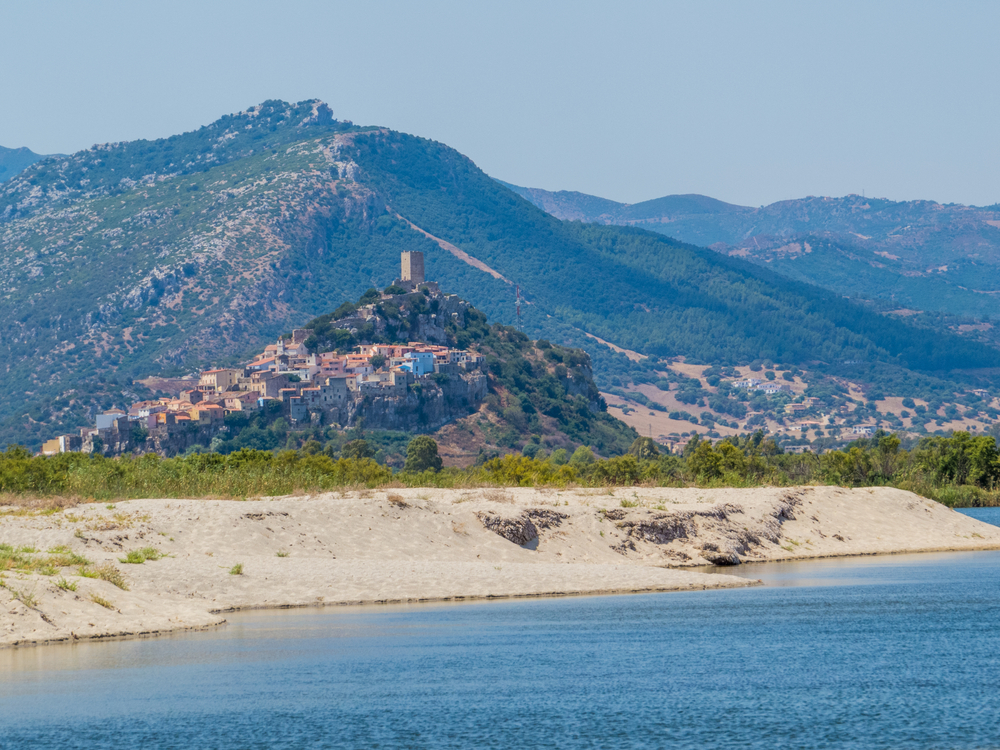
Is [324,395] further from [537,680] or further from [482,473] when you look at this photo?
[537,680]

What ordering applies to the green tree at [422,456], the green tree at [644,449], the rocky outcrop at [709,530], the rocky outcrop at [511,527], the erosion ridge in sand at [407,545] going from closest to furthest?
Answer: 1. the erosion ridge in sand at [407,545]
2. the rocky outcrop at [511,527]
3. the rocky outcrop at [709,530]
4. the green tree at [422,456]
5. the green tree at [644,449]

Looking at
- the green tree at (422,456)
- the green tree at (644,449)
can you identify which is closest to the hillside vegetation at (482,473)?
the green tree at (422,456)

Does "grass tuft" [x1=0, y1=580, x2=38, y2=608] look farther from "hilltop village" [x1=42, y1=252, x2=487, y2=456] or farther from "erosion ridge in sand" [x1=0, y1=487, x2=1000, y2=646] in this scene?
"hilltop village" [x1=42, y1=252, x2=487, y2=456]

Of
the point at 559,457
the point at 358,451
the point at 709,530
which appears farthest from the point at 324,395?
the point at 709,530

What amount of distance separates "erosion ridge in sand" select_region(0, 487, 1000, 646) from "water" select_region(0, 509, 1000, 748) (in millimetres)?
1761

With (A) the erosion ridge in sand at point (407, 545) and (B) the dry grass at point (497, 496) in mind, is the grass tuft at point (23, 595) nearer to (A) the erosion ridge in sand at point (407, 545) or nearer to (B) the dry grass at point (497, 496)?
(A) the erosion ridge in sand at point (407, 545)

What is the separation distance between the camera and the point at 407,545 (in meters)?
39.5

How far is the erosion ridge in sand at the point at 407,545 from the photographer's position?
1152 inches

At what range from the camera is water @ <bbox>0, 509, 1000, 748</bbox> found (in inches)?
762

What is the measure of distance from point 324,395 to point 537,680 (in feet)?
471

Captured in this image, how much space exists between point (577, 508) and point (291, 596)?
14.0 m

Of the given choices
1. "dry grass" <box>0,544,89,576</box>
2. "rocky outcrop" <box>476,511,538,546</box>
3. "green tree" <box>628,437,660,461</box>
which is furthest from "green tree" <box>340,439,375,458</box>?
"dry grass" <box>0,544,89,576</box>

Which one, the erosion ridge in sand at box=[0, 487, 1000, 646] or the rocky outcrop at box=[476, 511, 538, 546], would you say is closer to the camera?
the erosion ridge in sand at box=[0, 487, 1000, 646]

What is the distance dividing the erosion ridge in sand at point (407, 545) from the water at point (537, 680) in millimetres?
1761
